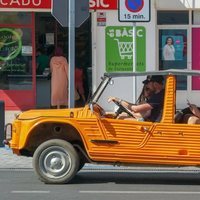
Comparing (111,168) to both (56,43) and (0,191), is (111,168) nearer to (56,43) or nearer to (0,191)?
(0,191)

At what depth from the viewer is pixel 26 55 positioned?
18.7 metres

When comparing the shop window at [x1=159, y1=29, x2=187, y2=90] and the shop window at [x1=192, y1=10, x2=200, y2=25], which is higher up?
the shop window at [x1=192, y1=10, x2=200, y2=25]

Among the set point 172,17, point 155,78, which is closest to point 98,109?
point 155,78

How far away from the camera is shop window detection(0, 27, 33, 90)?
1862cm

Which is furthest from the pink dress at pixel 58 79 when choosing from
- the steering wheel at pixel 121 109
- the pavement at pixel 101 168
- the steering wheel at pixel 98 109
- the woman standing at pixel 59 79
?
the steering wheel at pixel 98 109

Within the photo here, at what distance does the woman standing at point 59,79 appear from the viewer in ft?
58.9

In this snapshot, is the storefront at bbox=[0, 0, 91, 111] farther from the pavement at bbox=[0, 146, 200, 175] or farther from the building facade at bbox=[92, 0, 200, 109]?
the pavement at bbox=[0, 146, 200, 175]

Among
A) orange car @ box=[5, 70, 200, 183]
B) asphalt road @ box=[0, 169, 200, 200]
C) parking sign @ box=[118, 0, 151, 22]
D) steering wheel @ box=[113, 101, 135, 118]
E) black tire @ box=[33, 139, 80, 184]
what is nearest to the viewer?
asphalt road @ box=[0, 169, 200, 200]

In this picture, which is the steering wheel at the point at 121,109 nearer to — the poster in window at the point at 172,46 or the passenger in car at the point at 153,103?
the passenger in car at the point at 153,103

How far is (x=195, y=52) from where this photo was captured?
1870 cm

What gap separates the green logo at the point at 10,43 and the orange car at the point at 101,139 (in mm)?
9342

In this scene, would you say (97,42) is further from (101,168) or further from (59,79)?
(101,168)

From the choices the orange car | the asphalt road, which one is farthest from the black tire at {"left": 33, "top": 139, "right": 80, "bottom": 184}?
the asphalt road

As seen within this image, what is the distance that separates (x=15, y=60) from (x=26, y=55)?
1.12ft
